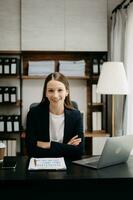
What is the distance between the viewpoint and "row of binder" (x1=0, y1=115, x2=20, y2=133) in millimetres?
4262

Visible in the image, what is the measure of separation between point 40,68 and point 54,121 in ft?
6.60

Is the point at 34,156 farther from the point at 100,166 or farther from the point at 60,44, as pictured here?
the point at 60,44

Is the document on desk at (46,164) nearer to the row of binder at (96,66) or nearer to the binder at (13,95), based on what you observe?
the binder at (13,95)

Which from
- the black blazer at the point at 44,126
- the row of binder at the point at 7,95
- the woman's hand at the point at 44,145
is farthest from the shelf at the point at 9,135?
the woman's hand at the point at 44,145

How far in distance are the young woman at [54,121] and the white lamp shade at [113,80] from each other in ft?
3.07

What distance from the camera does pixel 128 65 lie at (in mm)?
3871

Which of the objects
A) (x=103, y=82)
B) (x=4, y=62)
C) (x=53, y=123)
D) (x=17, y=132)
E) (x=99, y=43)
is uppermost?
(x=99, y=43)

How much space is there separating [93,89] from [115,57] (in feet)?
1.74

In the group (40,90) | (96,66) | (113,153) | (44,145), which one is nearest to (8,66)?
(40,90)

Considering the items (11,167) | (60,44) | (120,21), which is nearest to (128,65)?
(120,21)

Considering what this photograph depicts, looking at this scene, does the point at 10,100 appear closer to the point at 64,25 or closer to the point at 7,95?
the point at 7,95

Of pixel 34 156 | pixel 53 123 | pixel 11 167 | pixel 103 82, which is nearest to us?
pixel 11 167

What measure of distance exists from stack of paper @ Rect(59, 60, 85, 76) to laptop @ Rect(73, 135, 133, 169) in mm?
2429

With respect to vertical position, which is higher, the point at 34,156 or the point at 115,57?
the point at 115,57
